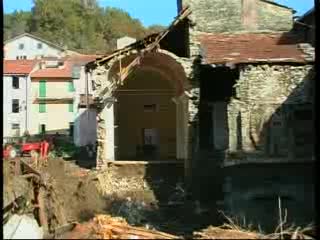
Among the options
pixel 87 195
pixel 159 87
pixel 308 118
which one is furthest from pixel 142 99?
pixel 87 195

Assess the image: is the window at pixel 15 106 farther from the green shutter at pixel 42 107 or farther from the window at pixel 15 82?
the green shutter at pixel 42 107

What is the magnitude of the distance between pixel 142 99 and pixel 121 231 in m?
28.4

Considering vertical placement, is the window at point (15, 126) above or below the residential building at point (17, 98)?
below

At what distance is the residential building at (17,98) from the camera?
2405 inches

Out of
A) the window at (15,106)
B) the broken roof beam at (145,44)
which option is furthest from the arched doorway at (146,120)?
the window at (15,106)

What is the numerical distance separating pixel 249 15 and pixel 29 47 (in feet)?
183

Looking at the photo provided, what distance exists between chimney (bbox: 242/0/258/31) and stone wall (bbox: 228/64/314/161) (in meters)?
8.85

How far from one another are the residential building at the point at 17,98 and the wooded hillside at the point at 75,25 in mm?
28591

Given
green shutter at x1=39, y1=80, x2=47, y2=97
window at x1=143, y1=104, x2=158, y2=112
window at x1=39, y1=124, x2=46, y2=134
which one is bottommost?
window at x1=39, y1=124, x2=46, y2=134

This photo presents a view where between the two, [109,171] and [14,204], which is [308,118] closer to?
[109,171]

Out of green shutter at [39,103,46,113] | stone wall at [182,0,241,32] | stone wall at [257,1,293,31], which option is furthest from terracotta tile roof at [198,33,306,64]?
green shutter at [39,103,46,113]

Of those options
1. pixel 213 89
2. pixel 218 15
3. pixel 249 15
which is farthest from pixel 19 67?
pixel 213 89

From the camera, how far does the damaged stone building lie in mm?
24047

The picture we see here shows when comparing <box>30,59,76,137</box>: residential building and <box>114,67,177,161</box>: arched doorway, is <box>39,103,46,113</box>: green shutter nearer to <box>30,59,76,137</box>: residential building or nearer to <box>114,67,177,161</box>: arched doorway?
<box>30,59,76,137</box>: residential building
